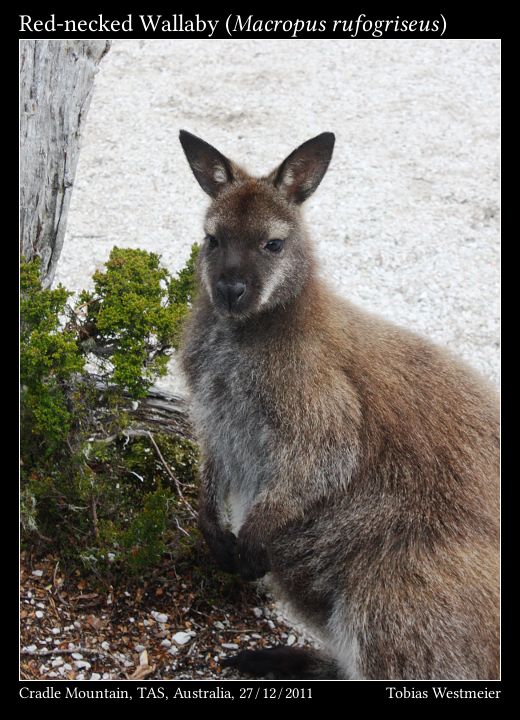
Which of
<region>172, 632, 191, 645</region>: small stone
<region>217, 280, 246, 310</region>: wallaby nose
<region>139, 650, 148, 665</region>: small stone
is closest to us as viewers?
<region>217, 280, 246, 310</region>: wallaby nose

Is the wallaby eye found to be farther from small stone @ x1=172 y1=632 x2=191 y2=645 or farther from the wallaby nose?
small stone @ x1=172 y1=632 x2=191 y2=645

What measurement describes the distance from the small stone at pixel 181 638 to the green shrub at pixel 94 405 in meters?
0.44

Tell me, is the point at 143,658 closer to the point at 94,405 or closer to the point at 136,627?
the point at 136,627

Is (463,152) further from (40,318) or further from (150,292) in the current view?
(40,318)

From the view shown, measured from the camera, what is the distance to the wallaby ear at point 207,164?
460cm

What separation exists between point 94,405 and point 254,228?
1.67 meters

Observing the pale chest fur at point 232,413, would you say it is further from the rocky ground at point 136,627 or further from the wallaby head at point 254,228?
the rocky ground at point 136,627

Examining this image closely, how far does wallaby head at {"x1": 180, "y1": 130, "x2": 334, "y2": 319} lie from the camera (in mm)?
4312

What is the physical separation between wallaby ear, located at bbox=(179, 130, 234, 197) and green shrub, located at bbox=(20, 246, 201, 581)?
699 mm

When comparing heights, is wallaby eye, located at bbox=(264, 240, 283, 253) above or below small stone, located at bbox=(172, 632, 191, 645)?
above

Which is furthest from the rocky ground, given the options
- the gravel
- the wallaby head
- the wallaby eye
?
the gravel

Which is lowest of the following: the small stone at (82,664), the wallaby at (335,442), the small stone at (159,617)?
the small stone at (82,664)

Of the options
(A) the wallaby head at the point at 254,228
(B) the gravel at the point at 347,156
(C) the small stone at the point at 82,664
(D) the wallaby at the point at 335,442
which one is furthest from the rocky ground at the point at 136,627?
(B) the gravel at the point at 347,156
